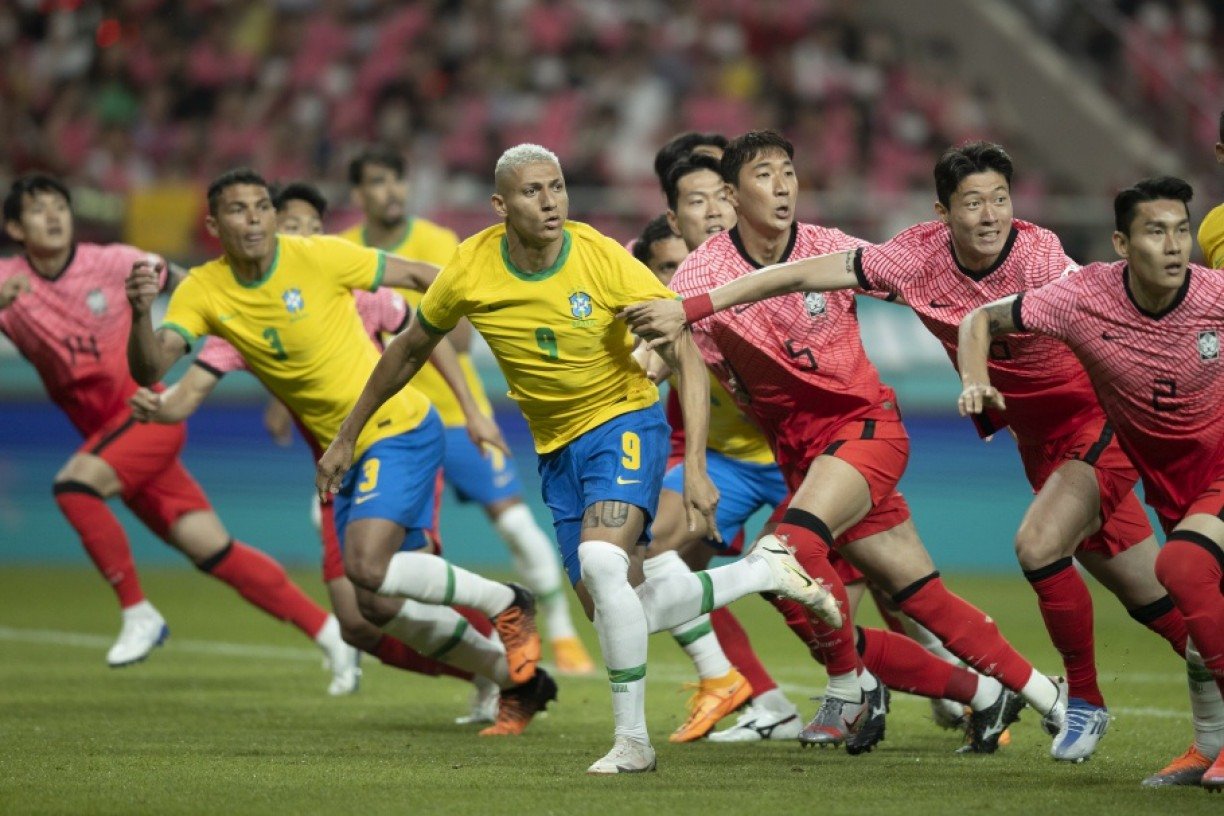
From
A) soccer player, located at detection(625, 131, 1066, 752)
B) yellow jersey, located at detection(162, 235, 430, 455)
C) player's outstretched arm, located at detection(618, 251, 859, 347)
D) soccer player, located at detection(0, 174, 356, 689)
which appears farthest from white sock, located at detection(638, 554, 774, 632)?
soccer player, located at detection(0, 174, 356, 689)

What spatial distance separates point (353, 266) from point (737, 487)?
209 cm

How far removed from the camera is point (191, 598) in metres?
16.0

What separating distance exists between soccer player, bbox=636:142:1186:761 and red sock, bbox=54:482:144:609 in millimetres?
5192

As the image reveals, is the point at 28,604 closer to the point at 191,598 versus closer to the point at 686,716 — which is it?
the point at 191,598

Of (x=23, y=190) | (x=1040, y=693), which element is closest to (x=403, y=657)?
(x=1040, y=693)

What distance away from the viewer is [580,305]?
7277mm

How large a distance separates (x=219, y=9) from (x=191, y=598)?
7.61 m

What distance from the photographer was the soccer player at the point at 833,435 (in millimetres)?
7676

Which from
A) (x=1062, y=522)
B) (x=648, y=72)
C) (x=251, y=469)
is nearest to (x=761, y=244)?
(x=1062, y=522)

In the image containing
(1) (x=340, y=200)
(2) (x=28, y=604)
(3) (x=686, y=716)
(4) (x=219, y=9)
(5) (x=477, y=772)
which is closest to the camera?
(5) (x=477, y=772)

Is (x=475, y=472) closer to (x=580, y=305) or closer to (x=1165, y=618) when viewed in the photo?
(x=580, y=305)

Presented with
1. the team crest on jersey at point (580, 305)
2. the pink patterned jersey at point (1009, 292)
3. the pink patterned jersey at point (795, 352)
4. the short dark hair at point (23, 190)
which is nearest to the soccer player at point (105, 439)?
the short dark hair at point (23, 190)

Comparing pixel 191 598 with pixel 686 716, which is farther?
pixel 191 598

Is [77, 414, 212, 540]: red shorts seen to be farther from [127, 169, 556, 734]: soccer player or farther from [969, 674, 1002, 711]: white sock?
[969, 674, 1002, 711]: white sock
